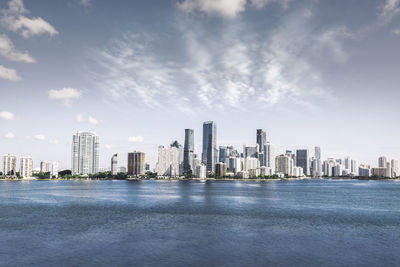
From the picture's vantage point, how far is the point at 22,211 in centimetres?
10038

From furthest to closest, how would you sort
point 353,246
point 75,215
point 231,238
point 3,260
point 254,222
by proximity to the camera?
point 75,215, point 254,222, point 231,238, point 353,246, point 3,260

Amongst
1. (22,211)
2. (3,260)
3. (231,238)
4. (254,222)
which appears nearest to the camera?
(3,260)

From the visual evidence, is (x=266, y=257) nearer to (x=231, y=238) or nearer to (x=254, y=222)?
(x=231, y=238)

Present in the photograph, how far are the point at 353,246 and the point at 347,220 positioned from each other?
31.5 metres

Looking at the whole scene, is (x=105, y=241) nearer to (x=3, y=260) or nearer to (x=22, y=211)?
(x=3, y=260)

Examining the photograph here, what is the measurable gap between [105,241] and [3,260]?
56.7 ft

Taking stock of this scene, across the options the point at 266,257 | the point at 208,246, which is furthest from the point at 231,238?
the point at 266,257

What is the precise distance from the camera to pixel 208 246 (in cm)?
5728

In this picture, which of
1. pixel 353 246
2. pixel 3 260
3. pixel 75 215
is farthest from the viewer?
pixel 75 215

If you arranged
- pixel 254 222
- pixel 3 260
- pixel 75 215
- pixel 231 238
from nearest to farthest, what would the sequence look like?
pixel 3 260 → pixel 231 238 → pixel 254 222 → pixel 75 215

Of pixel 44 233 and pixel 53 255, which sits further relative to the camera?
pixel 44 233

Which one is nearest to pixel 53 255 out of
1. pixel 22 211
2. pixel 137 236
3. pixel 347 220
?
pixel 137 236

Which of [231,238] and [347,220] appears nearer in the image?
[231,238]

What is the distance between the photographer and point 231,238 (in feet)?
207
